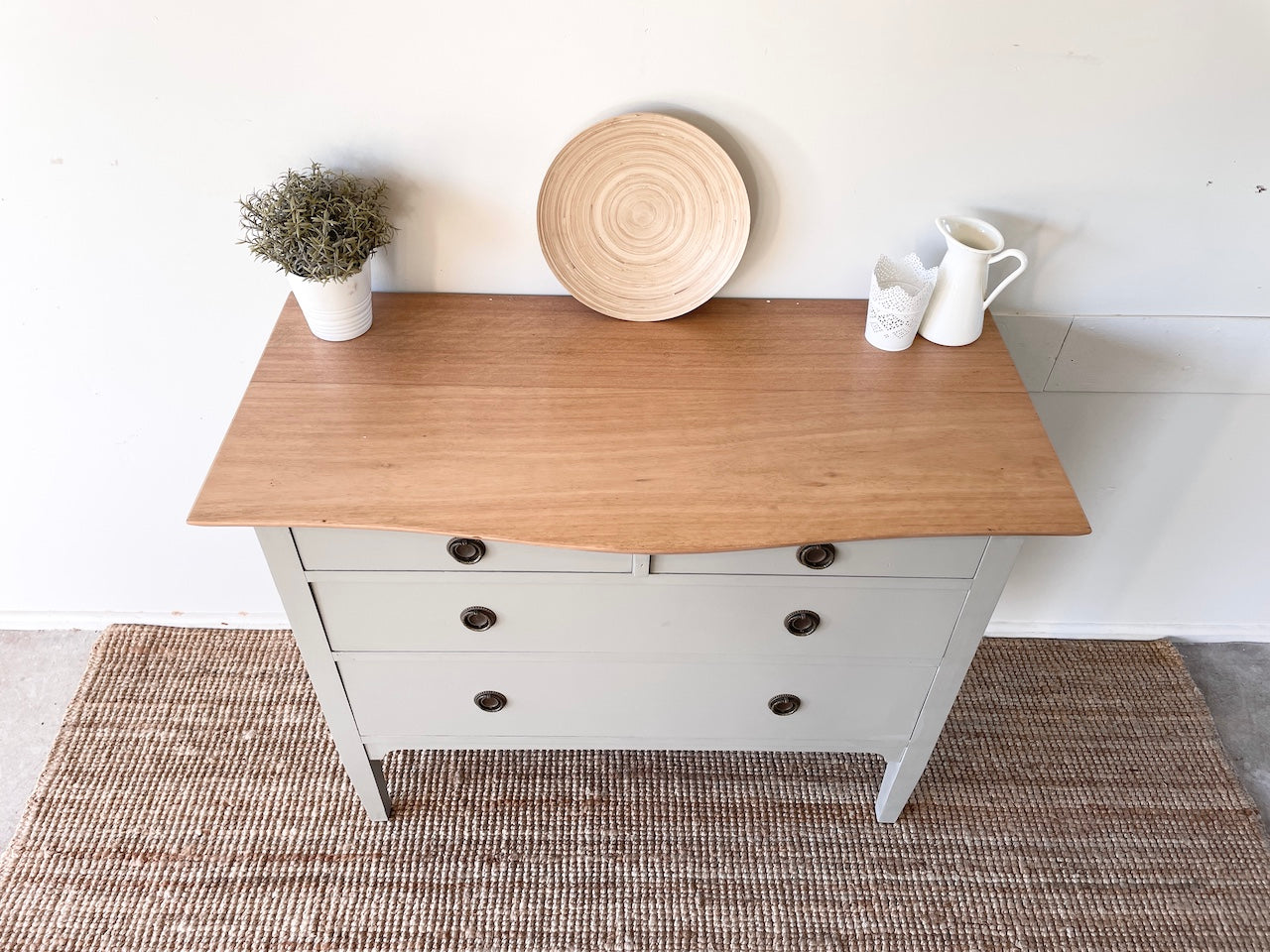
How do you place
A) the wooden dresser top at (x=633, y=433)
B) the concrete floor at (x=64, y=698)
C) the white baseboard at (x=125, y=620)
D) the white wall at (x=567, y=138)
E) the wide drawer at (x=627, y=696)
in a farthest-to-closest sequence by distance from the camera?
the white baseboard at (x=125, y=620)
the concrete floor at (x=64, y=698)
the wide drawer at (x=627, y=696)
the white wall at (x=567, y=138)
the wooden dresser top at (x=633, y=433)

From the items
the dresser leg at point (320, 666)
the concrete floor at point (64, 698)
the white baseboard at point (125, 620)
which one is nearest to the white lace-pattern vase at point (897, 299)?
the dresser leg at point (320, 666)

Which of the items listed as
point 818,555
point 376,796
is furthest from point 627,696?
point 376,796

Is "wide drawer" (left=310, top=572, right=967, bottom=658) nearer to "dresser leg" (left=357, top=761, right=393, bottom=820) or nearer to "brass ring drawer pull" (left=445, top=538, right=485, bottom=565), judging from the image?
"brass ring drawer pull" (left=445, top=538, right=485, bottom=565)

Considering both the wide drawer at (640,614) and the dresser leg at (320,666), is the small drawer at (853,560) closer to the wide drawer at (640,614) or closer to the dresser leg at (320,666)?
the wide drawer at (640,614)

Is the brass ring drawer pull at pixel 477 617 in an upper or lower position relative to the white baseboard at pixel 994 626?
upper

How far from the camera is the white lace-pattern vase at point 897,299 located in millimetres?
1274

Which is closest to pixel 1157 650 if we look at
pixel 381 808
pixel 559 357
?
pixel 559 357

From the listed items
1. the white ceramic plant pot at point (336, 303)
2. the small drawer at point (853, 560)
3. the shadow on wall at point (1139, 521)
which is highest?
the white ceramic plant pot at point (336, 303)

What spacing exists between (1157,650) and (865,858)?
89 cm

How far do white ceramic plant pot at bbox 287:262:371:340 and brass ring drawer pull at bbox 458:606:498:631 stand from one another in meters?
0.44

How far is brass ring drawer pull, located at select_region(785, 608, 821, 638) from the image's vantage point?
1249 mm

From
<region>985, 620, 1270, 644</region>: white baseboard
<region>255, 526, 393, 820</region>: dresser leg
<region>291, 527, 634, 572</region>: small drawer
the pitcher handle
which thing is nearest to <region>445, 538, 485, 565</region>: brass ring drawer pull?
<region>291, 527, 634, 572</region>: small drawer

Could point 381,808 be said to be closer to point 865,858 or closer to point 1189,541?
point 865,858

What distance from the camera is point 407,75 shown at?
1216 mm
